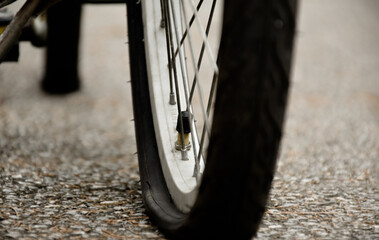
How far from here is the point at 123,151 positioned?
7.06ft

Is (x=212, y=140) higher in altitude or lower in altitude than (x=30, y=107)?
higher

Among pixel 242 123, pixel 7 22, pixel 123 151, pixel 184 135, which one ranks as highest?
pixel 7 22

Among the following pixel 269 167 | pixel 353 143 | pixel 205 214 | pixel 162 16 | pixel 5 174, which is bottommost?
pixel 353 143

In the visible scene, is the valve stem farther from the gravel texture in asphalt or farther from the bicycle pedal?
the bicycle pedal

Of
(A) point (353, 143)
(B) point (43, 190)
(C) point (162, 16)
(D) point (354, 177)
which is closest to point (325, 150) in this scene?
(A) point (353, 143)

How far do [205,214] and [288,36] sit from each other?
37 centimetres

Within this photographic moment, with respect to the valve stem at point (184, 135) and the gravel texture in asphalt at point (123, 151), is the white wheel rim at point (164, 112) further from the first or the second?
the gravel texture in asphalt at point (123, 151)

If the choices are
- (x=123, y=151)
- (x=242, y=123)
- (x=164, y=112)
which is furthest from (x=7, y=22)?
(x=242, y=123)

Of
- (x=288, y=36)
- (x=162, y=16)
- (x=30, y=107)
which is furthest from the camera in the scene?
(x=30, y=107)

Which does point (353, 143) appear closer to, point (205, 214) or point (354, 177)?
point (354, 177)

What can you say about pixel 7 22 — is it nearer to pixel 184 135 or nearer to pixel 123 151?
pixel 184 135

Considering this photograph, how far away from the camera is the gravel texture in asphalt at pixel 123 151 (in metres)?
1.26

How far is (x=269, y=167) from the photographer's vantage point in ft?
3.00

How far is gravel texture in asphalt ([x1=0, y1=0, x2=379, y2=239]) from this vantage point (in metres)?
1.26
